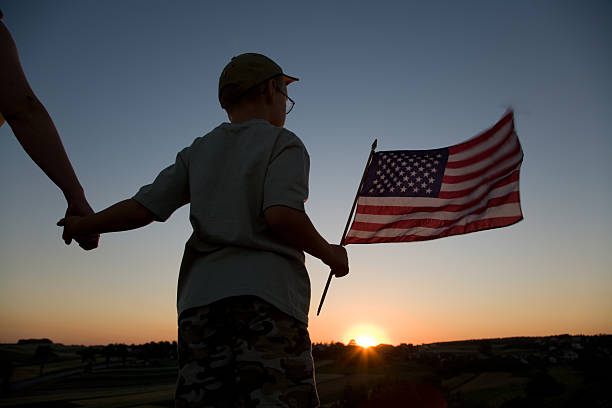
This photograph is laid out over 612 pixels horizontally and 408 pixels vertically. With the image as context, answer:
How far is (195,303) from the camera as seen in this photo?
5.49 feet

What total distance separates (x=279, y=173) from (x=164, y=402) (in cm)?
1964

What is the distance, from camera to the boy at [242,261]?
1581 mm

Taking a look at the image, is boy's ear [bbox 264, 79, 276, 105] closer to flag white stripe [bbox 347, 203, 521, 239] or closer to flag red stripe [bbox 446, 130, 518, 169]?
flag white stripe [bbox 347, 203, 521, 239]

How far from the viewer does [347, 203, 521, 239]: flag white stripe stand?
12.8ft

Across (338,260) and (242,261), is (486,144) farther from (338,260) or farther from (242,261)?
(242,261)

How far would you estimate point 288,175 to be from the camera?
1.72 metres

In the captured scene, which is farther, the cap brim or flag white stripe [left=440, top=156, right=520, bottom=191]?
flag white stripe [left=440, top=156, right=520, bottom=191]

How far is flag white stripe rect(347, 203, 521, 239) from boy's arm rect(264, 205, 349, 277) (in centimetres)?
209

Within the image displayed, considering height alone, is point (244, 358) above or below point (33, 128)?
below

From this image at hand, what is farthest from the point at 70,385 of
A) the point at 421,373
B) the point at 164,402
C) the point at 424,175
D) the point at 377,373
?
the point at 424,175

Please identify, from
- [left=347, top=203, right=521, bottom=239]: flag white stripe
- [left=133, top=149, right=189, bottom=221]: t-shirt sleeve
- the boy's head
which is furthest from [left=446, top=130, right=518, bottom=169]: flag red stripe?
[left=133, top=149, right=189, bottom=221]: t-shirt sleeve

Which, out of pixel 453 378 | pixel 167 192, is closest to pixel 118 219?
pixel 167 192

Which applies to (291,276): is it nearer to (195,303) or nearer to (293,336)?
(293,336)

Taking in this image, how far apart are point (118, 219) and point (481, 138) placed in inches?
144
